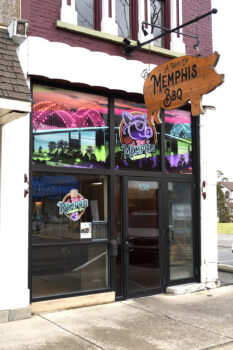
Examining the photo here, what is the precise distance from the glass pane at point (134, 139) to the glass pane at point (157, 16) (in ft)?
5.39

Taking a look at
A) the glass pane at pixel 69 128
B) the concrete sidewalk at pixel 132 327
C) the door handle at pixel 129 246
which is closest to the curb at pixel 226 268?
the concrete sidewalk at pixel 132 327

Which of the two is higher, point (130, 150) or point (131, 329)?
point (130, 150)

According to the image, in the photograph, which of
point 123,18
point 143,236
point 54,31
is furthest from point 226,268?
point 54,31

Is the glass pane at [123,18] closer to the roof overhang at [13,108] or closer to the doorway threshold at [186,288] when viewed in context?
the roof overhang at [13,108]

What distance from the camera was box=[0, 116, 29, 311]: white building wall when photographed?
6.16 metres

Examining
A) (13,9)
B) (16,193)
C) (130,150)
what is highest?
(13,9)

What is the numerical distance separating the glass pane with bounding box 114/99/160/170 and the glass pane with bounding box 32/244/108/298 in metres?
1.71

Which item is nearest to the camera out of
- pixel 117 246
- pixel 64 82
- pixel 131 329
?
pixel 131 329

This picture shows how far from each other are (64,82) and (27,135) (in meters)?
1.19

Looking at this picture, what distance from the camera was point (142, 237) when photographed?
7.88 m

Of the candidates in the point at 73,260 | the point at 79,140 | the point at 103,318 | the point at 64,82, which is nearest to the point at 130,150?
the point at 79,140

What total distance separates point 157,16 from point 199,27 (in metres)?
0.99

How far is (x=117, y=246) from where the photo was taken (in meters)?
7.50

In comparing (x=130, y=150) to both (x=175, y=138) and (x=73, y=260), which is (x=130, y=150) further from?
(x=73, y=260)
